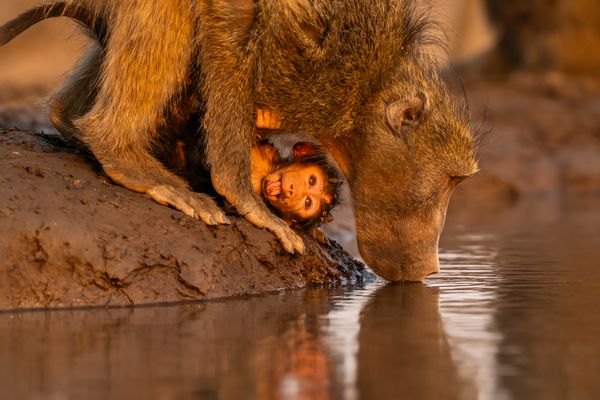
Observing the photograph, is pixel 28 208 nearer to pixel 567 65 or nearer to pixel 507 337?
pixel 507 337

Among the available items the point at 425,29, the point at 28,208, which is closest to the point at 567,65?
the point at 425,29

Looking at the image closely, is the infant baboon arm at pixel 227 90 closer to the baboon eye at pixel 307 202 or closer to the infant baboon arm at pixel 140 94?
the infant baboon arm at pixel 140 94

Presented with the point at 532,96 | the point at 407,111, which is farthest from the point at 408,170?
the point at 532,96

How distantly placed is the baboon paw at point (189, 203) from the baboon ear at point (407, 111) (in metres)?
0.85

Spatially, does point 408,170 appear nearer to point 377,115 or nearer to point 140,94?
point 377,115

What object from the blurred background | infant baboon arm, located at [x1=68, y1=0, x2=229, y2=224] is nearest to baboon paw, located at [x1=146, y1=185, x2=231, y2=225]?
infant baboon arm, located at [x1=68, y1=0, x2=229, y2=224]

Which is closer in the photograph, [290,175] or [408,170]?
[408,170]

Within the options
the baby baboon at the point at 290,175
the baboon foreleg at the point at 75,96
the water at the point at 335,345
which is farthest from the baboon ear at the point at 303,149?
the baboon foreleg at the point at 75,96

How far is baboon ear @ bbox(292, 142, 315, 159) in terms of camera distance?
19.4 feet

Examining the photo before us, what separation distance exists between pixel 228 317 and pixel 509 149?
10.4m

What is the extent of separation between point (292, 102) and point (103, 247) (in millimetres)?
1087

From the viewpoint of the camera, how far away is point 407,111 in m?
5.66

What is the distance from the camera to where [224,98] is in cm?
551

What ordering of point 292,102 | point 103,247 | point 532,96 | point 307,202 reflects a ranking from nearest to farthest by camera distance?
point 103,247 → point 292,102 → point 307,202 → point 532,96
